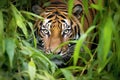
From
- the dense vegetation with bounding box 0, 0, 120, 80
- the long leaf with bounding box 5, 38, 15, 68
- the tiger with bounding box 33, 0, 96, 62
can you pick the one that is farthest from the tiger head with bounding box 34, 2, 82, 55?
the long leaf with bounding box 5, 38, 15, 68

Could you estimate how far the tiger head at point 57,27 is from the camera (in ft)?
7.99

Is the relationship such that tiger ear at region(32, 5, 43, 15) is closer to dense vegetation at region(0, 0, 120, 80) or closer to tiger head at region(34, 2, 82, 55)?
tiger head at region(34, 2, 82, 55)

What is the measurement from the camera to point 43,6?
253 centimetres

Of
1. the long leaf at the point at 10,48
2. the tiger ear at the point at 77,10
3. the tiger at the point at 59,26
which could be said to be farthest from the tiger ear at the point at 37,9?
the long leaf at the point at 10,48

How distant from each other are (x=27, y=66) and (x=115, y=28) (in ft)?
1.15

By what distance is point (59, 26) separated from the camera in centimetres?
252

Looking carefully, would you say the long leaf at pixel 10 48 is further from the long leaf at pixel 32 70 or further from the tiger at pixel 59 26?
the tiger at pixel 59 26

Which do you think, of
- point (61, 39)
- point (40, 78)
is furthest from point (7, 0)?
point (61, 39)

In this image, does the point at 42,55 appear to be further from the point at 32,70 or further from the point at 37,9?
the point at 37,9

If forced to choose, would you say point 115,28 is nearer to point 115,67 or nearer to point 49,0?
point 115,67

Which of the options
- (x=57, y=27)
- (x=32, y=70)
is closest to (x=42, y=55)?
(x=32, y=70)

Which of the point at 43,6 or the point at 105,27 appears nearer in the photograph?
the point at 105,27

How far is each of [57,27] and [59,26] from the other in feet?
0.06

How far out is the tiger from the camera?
244 centimetres
